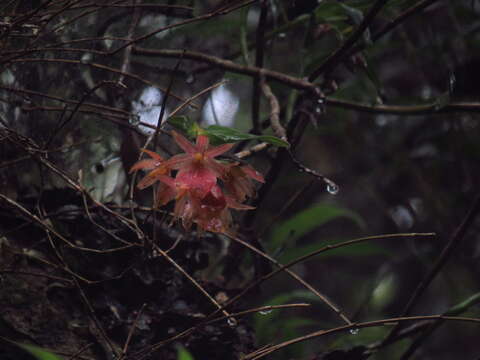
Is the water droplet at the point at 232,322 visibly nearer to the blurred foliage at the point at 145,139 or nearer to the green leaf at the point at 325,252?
the blurred foliage at the point at 145,139

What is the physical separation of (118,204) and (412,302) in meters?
→ 0.58

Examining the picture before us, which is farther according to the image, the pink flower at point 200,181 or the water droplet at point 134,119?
the water droplet at point 134,119

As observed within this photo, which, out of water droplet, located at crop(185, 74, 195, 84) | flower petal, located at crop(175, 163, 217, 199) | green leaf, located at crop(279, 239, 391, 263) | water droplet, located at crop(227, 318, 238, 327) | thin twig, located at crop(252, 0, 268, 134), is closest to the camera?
flower petal, located at crop(175, 163, 217, 199)

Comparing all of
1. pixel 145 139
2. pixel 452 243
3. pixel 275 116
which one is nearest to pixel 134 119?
Result: pixel 145 139

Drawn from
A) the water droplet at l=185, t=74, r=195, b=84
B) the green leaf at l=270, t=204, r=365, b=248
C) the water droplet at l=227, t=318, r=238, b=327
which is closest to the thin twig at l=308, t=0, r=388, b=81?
the water droplet at l=185, t=74, r=195, b=84

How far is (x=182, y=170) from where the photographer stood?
0.74 m

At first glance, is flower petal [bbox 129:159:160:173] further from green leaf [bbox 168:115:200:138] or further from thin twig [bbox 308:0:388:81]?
thin twig [bbox 308:0:388:81]

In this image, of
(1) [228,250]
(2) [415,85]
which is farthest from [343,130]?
(1) [228,250]

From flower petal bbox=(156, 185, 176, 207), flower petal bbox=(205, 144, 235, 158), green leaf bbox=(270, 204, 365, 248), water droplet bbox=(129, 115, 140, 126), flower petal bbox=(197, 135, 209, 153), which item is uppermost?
water droplet bbox=(129, 115, 140, 126)

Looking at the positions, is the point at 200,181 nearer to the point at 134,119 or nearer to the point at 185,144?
the point at 185,144

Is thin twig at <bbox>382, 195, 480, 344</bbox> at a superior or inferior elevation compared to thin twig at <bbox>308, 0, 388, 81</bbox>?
inferior

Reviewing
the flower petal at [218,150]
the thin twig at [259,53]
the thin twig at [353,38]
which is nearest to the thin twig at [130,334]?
the flower petal at [218,150]

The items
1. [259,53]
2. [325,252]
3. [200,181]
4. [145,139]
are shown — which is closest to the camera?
[200,181]

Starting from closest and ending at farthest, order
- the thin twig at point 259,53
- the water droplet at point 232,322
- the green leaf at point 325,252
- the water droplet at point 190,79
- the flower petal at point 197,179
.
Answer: the flower petal at point 197,179
the water droplet at point 232,322
the thin twig at point 259,53
the water droplet at point 190,79
the green leaf at point 325,252
